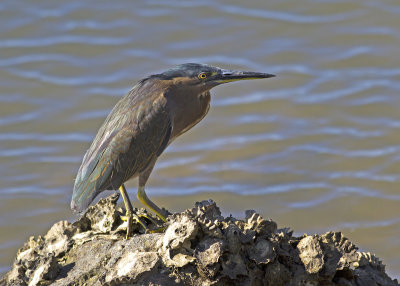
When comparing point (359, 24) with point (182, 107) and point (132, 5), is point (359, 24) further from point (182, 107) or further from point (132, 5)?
point (182, 107)

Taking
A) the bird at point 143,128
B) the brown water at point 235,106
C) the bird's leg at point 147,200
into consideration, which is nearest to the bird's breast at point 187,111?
the bird at point 143,128

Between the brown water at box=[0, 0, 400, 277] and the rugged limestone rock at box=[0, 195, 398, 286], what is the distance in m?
2.14

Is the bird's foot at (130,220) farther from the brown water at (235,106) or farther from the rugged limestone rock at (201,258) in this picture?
the brown water at (235,106)

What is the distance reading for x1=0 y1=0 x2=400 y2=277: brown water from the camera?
295 inches

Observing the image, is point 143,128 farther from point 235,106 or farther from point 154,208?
point 235,106

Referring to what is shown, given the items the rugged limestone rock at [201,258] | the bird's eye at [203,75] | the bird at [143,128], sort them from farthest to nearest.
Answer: the bird's eye at [203,75] → the bird at [143,128] → the rugged limestone rock at [201,258]

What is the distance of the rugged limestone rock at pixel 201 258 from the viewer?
13.6ft

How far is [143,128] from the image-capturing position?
5.39 metres

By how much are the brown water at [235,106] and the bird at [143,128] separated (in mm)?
1934

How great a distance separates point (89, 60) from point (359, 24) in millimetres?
4047

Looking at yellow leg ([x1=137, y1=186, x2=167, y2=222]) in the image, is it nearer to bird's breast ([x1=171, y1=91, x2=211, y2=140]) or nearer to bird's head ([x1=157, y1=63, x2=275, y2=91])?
bird's breast ([x1=171, y1=91, x2=211, y2=140])

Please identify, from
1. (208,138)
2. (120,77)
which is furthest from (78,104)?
(208,138)

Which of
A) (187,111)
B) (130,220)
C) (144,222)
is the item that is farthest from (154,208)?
(187,111)

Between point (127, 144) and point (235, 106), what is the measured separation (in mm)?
4084
